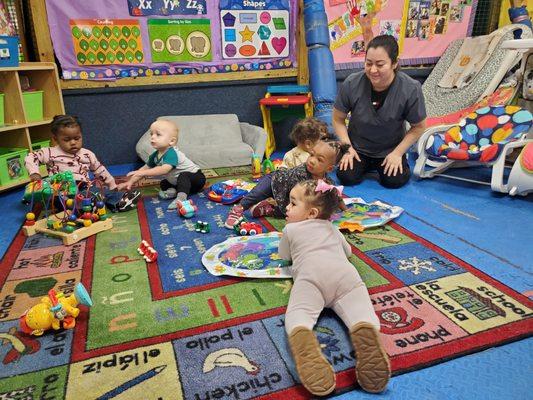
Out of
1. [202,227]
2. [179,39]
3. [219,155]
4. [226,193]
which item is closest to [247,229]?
[202,227]

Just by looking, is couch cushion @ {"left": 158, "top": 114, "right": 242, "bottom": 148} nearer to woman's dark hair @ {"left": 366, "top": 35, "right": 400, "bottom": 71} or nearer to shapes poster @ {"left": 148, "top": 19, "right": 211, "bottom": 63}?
shapes poster @ {"left": 148, "top": 19, "right": 211, "bottom": 63}

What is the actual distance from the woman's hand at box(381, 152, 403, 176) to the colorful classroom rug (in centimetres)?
98

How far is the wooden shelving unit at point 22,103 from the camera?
10.3 feet

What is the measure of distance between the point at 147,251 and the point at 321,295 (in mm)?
975

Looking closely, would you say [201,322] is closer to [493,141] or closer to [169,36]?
[493,141]

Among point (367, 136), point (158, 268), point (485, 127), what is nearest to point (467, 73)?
point (485, 127)

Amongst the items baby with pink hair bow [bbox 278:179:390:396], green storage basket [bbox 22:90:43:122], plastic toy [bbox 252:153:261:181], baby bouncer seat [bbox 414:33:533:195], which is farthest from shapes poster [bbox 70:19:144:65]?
baby with pink hair bow [bbox 278:179:390:396]

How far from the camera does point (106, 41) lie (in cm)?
380

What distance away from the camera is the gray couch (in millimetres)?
3787

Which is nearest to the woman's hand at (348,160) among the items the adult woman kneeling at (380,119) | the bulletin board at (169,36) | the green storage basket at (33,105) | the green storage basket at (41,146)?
the adult woman kneeling at (380,119)

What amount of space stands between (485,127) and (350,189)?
3.92 feet

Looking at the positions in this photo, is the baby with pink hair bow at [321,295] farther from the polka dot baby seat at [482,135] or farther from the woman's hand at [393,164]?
the polka dot baby seat at [482,135]

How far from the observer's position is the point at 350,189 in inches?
125

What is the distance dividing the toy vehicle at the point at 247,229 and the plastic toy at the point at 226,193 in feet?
1.70
